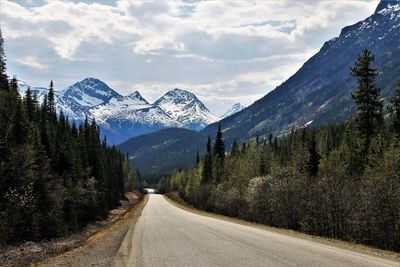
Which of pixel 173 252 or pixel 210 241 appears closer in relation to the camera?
pixel 173 252

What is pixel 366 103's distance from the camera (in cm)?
4394

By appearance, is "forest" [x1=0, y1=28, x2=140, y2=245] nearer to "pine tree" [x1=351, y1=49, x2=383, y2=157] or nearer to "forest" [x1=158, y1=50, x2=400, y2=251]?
"forest" [x1=158, y1=50, x2=400, y2=251]

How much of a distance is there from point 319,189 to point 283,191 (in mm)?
7668

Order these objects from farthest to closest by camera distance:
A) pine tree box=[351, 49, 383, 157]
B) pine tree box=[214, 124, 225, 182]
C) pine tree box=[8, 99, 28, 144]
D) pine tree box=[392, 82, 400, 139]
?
pine tree box=[214, 124, 225, 182] < pine tree box=[351, 49, 383, 157] < pine tree box=[392, 82, 400, 139] < pine tree box=[8, 99, 28, 144]

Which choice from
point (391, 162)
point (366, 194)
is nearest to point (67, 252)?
point (366, 194)

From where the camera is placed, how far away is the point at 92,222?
61.8 m

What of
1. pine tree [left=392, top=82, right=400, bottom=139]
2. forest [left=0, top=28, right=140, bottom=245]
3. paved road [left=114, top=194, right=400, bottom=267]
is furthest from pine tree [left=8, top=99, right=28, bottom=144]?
pine tree [left=392, top=82, right=400, bottom=139]

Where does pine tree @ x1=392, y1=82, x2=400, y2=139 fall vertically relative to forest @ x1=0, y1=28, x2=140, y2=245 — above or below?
above

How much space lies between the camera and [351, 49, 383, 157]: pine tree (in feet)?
143

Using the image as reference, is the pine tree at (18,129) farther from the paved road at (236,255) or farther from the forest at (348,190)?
the paved road at (236,255)

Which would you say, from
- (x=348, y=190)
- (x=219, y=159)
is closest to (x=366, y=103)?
(x=348, y=190)

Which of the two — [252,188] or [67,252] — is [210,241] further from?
[252,188]

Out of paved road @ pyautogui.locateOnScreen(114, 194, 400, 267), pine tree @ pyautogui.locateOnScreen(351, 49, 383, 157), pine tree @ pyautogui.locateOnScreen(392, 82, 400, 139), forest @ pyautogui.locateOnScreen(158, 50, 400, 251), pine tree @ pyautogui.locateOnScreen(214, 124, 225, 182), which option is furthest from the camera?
pine tree @ pyautogui.locateOnScreen(214, 124, 225, 182)

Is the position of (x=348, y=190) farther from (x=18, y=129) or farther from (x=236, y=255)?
(x=18, y=129)
